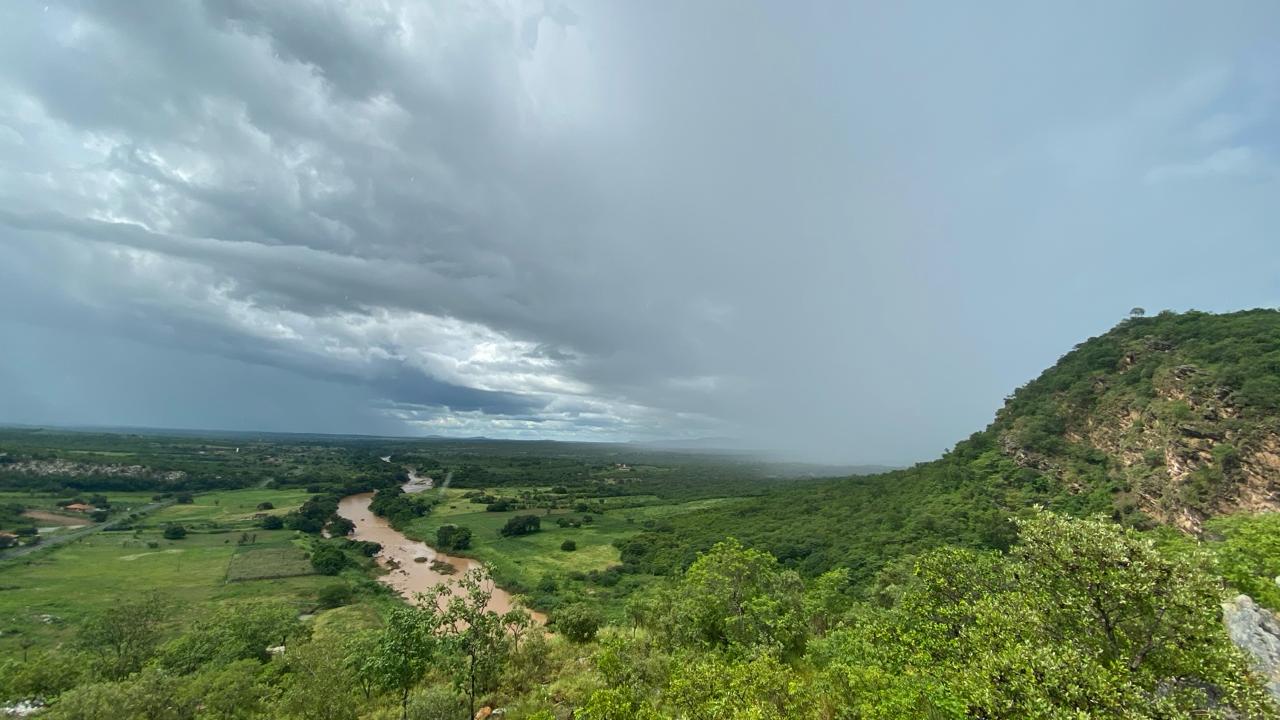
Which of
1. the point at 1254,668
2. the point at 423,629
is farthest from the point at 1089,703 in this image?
the point at 423,629

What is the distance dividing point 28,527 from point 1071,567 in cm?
15460

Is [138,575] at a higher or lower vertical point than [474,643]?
lower

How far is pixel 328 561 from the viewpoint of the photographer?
78562mm

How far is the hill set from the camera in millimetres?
48969

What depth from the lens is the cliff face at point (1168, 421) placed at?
155ft

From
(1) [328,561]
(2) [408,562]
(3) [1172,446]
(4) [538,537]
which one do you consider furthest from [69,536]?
(3) [1172,446]

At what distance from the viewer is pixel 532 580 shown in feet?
255

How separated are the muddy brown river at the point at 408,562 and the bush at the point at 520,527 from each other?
1424cm

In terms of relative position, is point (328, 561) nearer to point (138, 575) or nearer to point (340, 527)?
point (138, 575)

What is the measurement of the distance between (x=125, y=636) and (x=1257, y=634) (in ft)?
231

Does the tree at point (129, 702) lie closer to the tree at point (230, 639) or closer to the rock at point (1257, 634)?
the tree at point (230, 639)

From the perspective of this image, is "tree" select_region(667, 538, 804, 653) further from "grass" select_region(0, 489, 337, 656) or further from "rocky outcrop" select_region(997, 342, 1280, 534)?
"grass" select_region(0, 489, 337, 656)

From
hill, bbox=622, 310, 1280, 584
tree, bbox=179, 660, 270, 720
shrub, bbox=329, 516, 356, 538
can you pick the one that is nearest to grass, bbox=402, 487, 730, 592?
hill, bbox=622, 310, 1280, 584

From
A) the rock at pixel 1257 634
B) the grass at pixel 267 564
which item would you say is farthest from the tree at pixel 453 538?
the rock at pixel 1257 634
